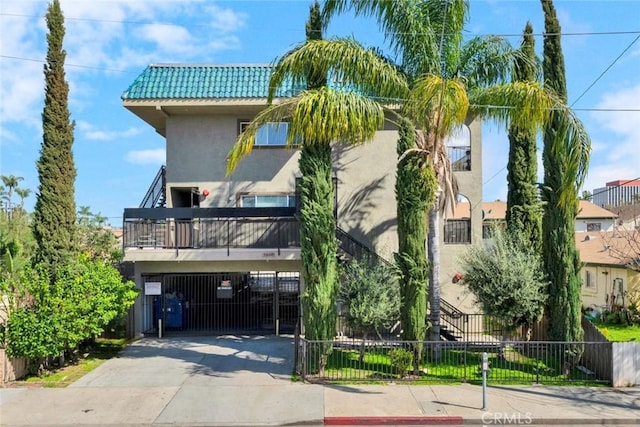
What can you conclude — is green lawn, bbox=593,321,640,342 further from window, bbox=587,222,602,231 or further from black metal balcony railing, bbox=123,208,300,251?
window, bbox=587,222,602,231

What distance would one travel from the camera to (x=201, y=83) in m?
15.1

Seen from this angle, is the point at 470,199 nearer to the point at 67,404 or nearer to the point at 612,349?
the point at 612,349

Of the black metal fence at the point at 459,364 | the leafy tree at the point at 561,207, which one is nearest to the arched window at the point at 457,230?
the leafy tree at the point at 561,207

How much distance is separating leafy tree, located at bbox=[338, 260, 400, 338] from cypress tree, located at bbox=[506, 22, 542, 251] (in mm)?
4359

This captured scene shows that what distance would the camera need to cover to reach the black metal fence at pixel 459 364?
31.6 feet

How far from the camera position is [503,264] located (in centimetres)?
1071

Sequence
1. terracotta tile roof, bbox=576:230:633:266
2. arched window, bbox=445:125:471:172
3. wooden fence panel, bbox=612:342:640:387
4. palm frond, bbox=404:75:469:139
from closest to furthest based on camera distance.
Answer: palm frond, bbox=404:75:469:139 < wooden fence panel, bbox=612:342:640:387 < arched window, bbox=445:125:471:172 < terracotta tile roof, bbox=576:230:633:266

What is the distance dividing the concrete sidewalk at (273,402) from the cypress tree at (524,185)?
16.1 feet

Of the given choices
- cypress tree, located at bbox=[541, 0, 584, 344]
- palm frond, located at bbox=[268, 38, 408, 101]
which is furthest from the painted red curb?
palm frond, located at bbox=[268, 38, 408, 101]

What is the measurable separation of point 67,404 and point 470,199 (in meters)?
13.2

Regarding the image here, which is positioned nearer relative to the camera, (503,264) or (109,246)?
(503,264)

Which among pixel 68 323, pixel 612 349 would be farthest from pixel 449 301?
pixel 68 323

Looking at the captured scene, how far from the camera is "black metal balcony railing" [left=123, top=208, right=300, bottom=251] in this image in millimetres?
13234

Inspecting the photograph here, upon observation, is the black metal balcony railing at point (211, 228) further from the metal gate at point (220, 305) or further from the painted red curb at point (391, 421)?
the painted red curb at point (391, 421)
